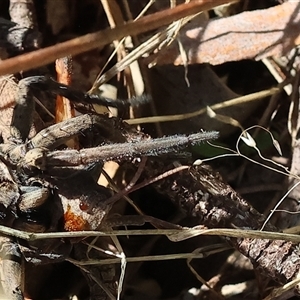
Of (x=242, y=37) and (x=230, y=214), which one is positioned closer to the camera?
(x=230, y=214)

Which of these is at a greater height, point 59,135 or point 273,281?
point 59,135

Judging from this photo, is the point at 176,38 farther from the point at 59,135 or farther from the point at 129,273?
the point at 129,273

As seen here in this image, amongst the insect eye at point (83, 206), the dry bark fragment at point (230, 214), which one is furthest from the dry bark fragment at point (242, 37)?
the insect eye at point (83, 206)

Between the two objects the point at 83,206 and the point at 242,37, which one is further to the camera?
the point at 242,37

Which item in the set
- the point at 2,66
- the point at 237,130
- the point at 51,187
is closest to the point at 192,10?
the point at 2,66

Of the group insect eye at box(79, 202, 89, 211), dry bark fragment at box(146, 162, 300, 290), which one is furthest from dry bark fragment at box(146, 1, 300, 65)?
insect eye at box(79, 202, 89, 211)

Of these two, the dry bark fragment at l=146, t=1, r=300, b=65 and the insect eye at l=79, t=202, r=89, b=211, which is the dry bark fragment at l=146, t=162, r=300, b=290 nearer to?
the insect eye at l=79, t=202, r=89, b=211

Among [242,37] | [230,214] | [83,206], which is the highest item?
[242,37]

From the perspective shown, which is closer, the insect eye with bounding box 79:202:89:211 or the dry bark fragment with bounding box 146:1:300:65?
the insect eye with bounding box 79:202:89:211

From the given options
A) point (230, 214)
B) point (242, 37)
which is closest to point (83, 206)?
point (230, 214)

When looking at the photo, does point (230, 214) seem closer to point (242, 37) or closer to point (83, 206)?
point (83, 206)

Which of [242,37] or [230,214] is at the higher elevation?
[242,37]
